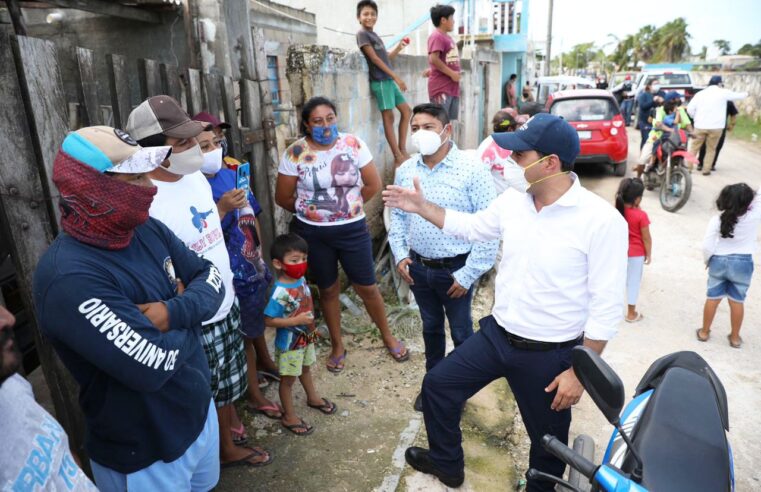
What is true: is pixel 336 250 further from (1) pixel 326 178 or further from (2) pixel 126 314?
(2) pixel 126 314

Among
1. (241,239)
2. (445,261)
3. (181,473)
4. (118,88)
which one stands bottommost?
(181,473)

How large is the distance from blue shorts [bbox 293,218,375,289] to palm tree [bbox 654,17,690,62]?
69517 mm

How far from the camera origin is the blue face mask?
3.50m

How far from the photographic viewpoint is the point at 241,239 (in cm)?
297

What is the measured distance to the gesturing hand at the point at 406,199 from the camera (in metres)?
2.85

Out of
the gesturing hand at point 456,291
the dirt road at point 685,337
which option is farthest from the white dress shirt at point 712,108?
the gesturing hand at point 456,291

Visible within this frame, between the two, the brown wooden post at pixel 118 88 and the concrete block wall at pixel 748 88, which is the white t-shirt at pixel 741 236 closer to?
the brown wooden post at pixel 118 88

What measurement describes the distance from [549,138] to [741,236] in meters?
3.08

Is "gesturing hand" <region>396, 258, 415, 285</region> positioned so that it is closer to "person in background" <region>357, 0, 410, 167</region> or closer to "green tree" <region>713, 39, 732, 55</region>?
"person in background" <region>357, 0, 410, 167</region>

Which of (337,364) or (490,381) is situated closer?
(490,381)

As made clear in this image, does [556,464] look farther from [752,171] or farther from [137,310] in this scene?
[752,171]

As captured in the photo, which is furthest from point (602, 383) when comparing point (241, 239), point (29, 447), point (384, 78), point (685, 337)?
point (384, 78)

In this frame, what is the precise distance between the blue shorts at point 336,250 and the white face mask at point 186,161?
1.36m

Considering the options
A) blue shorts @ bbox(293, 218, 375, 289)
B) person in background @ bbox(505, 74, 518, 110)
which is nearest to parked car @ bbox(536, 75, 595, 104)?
person in background @ bbox(505, 74, 518, 110)
